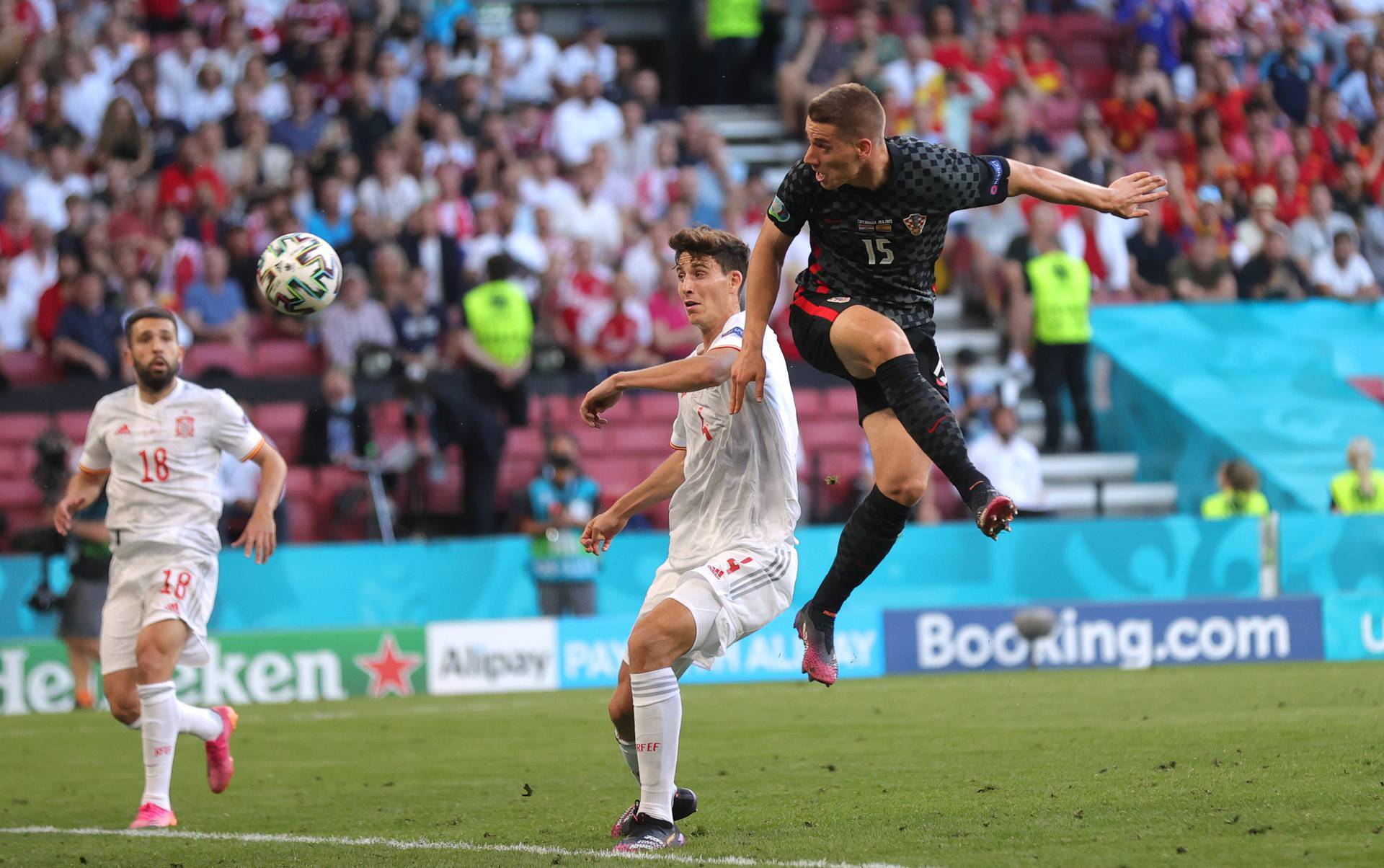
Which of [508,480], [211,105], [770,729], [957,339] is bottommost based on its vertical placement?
[770,729]

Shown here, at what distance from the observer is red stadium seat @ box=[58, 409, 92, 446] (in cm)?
1599

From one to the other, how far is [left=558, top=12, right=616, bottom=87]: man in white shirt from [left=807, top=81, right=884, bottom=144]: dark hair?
1387 centimetres

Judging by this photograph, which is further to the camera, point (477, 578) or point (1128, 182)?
point (477, 578)

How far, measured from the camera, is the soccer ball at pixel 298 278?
9719 millimetres

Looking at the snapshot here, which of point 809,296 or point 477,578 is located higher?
point 809,296

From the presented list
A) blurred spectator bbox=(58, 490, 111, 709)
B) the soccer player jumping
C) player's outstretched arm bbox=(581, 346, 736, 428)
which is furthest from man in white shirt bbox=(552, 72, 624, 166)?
player's outstretched arm bbox=(581, 346, 736, 428)

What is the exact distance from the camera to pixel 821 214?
7.20m

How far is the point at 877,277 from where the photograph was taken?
7.23 m

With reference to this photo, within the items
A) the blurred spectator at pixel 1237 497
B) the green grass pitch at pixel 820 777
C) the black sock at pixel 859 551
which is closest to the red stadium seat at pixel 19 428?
the green grass pitch at pixel 820 777

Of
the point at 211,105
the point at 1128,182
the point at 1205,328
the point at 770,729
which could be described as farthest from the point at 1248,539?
the point at 211,105

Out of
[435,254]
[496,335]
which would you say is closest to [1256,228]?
[496,335]

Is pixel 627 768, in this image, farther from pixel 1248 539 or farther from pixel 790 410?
pixel 1248 539

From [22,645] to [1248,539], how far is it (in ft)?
32.6

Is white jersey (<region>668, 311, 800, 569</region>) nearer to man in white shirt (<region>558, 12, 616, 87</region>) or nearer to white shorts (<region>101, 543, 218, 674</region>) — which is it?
white shorts (<region>101, 543, 218, 674</region>)
